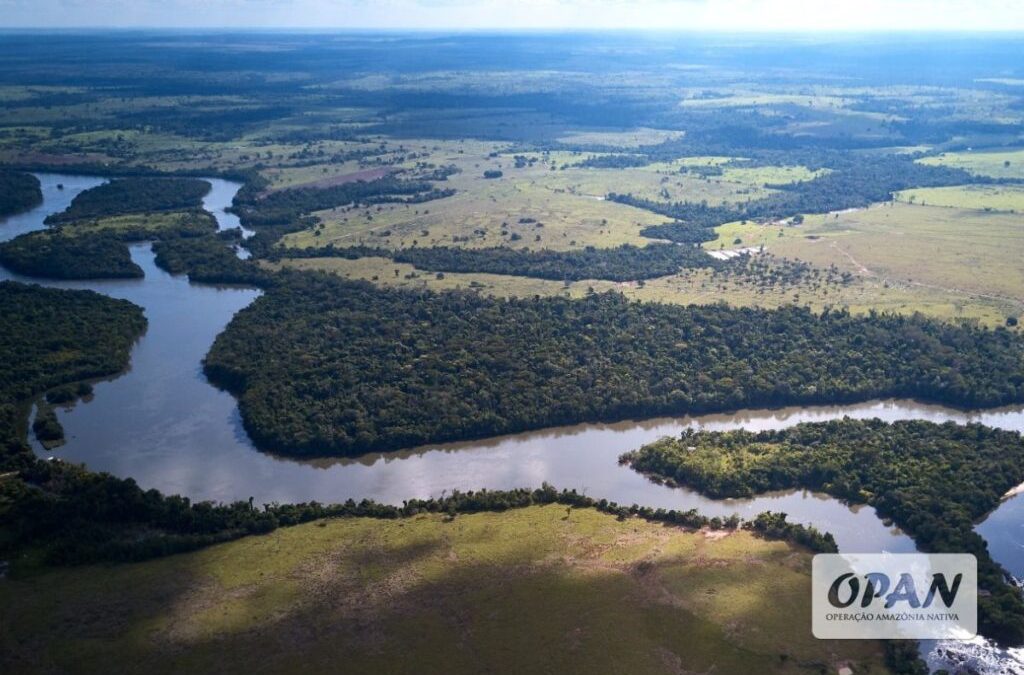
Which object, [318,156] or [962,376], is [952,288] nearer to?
[962,376]

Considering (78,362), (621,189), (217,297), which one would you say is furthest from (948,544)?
(621,189)

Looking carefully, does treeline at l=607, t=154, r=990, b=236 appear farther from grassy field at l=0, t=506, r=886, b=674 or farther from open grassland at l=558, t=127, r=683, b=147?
grassy field at l=0, t=506, r=886, b=674

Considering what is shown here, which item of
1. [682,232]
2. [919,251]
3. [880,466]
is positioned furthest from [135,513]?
[919,251]

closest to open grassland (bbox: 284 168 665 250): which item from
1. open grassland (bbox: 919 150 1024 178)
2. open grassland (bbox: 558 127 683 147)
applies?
open grassland (bbox: 558 127 683 147)

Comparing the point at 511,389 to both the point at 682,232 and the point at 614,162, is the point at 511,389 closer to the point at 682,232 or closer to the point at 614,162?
the point at 682,232

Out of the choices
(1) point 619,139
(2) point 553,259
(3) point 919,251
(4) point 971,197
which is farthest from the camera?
(1) point 619,139

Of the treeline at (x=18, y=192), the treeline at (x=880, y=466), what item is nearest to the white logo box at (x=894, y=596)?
the treeline at (x=880, y=466)

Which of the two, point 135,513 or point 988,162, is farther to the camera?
point 988,162

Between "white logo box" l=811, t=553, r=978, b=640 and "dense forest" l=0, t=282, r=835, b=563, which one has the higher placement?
"dense forest" l=0, t=282, r=835, b=563
